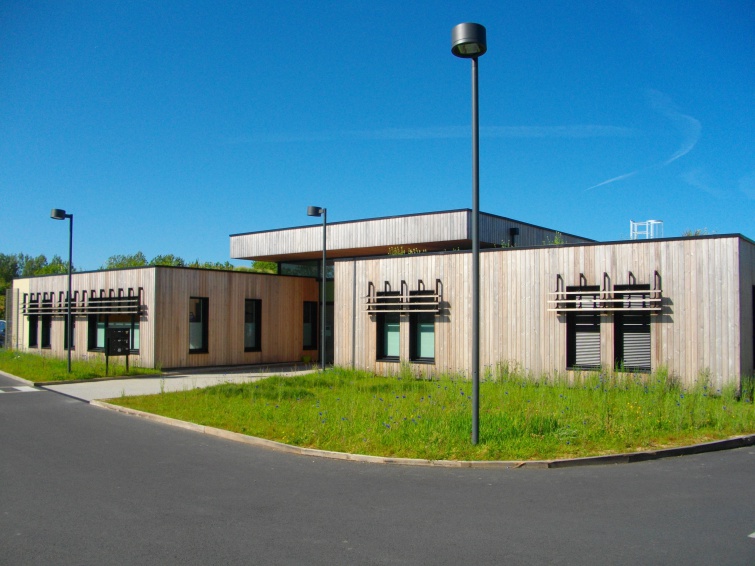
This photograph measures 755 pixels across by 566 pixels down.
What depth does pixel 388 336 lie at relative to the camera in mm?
19625

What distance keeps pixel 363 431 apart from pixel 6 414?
26.7 feet

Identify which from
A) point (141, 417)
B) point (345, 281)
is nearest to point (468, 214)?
point (345, 281)

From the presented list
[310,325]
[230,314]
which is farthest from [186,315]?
[310,325]

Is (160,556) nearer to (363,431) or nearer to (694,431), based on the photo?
(363,431)

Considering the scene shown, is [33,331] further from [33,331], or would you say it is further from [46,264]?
[46,264]

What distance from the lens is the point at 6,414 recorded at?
43.3ft

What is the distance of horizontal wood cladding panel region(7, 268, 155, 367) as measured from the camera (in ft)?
73.2

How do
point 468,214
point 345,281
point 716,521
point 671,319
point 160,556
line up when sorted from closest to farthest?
point 160,556, point 716,521, point 671,319, point 345,281, point 468,214

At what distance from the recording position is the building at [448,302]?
13969mm

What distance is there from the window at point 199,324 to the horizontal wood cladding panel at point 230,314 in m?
0.17

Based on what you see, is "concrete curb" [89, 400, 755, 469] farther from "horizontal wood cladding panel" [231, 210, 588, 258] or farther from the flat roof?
the flat roof

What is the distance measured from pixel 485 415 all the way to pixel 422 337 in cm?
Answer: 824

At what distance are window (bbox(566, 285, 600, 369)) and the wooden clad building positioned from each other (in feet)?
43.9

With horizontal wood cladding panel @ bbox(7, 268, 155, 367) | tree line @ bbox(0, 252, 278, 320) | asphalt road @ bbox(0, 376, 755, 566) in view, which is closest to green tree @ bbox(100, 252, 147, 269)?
tree line @ bbox(0, 252, 278, 320)
